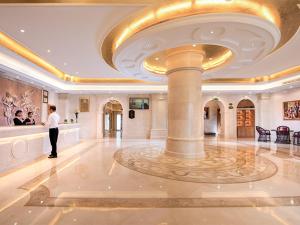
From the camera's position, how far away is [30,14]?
380 cm

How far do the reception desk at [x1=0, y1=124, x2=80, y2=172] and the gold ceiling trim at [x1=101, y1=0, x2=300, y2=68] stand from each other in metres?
3.74

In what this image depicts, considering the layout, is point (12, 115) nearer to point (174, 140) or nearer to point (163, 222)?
point (174, 140)

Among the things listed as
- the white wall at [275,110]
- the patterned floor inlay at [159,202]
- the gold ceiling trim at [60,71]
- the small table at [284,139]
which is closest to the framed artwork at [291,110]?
the white wall at [275,110]

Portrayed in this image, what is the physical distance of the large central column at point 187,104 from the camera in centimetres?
608

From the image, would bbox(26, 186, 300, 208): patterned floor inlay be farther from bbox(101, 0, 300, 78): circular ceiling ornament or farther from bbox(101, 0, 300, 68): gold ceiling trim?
bbox(101, 0, 300, 68): gold ceiling trim

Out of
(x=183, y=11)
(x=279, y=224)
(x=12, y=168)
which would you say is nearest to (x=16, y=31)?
(x=12, y=168)

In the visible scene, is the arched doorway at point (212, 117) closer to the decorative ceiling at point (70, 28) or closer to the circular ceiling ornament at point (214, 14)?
the decorative ceiling at point (70, 28)

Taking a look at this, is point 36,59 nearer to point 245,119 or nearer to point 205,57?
point 205,57

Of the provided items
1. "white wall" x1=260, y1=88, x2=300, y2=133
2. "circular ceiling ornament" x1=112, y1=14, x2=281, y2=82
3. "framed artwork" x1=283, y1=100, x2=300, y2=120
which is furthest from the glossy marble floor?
"white wall" x1=260, y1=88, x2=300, y2=133

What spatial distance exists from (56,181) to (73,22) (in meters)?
3.40

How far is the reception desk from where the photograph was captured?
4445 millimetres

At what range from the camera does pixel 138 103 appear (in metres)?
12.8

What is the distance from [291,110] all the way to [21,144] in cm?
1249

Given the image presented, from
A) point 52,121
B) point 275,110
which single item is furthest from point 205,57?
point 275,110
